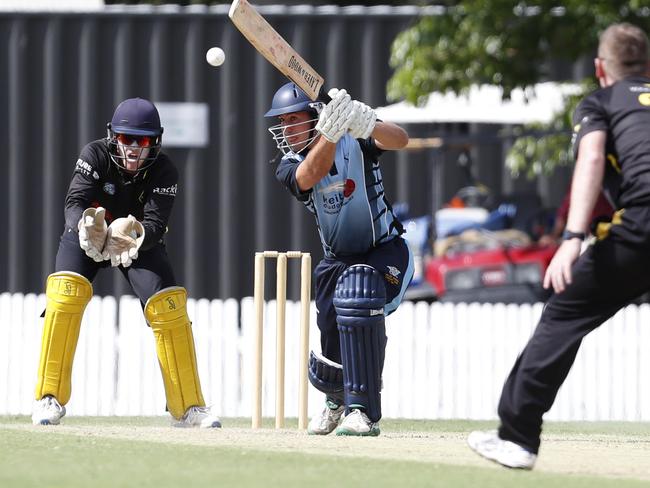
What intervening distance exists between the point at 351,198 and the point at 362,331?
2.08ft

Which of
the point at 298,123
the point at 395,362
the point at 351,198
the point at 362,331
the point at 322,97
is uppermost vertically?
the point at 322,97

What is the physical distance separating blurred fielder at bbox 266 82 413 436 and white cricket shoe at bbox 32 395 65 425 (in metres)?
1.33

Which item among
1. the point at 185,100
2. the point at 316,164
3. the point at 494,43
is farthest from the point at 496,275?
the point at 316,164

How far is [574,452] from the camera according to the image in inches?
247

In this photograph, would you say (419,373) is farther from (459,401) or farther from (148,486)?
(148,486)

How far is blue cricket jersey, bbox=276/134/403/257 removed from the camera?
6.84 metres

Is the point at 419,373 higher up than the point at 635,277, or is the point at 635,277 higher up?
the point at 635,277

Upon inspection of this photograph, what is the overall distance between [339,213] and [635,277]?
192 cm

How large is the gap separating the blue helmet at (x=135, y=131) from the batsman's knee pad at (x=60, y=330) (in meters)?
0.64

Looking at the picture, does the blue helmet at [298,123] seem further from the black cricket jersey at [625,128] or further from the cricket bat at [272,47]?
the black cricket jersey at [625,128]

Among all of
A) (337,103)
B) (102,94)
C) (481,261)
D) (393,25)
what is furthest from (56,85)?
(337,103)

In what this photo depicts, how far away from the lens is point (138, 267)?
749 cm

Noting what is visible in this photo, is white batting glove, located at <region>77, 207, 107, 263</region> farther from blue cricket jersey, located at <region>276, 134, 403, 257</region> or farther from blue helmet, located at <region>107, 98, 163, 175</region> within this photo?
blue cricket jersey, located at <region>276, 134, 403, 257</region>

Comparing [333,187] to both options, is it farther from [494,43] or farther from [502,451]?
[494,43]
